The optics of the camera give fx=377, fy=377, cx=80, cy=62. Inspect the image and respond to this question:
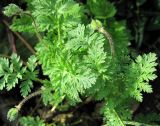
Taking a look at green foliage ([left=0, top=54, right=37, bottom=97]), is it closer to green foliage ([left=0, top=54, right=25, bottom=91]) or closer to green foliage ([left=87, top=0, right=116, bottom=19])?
green foliage ([left=0, top=54, right=25, bottom=91])

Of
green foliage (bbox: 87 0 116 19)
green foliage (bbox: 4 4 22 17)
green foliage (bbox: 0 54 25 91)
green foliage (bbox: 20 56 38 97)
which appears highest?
green foliage (bbox: 4 4 22 17)

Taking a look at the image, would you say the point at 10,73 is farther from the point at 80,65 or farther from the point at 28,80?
the point at 80,65

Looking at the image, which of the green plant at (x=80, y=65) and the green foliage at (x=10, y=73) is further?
the green foliage at (x=10, y=73)

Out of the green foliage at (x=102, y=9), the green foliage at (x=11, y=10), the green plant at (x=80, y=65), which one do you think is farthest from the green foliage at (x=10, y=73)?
the green foliage at (x=102, y=9)

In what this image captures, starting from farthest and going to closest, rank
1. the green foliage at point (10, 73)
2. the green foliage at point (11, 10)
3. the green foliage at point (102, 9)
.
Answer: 1. the green foliage at point (102, 9)
2. the green foliage at point (10, 73)
3. the green foliage at point (11, 10)

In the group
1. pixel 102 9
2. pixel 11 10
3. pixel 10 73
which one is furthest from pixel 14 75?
pixel 102 9

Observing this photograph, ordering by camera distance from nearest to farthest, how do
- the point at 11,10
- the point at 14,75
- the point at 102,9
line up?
the point at 11,10, the point at 14,75, the point at 102,9

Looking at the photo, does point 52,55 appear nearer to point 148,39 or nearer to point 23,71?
point 23,71

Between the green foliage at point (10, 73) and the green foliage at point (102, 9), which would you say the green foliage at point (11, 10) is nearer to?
the green foliage at point (10, 73)

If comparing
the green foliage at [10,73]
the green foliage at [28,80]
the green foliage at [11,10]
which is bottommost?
the green foliage at [28,80]

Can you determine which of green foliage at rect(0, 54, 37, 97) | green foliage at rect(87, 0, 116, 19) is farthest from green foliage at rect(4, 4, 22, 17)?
green foliage at rect(87, 0, 116, 19)

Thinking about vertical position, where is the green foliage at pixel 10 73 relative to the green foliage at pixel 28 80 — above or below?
above
